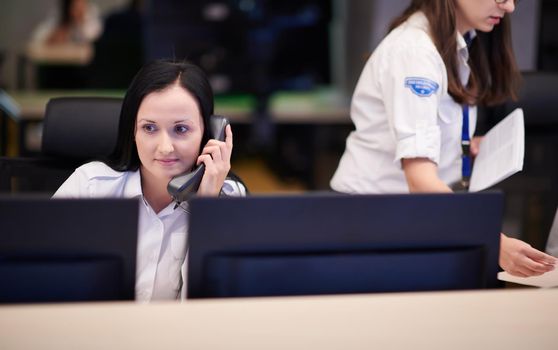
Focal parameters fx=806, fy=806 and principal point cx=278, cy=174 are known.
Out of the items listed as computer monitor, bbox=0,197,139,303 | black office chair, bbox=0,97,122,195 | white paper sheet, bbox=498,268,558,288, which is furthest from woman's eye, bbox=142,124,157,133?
white paper sheet, bbox=498,268,558,288

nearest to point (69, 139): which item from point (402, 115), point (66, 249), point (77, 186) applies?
point (77, 186)

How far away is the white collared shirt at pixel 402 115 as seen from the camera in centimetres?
197

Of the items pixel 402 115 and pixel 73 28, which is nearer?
pixel 402 115

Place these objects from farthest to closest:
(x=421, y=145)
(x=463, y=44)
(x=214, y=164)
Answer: (x=463, y=44) → (x=421, y=145) → (x=214, y=164)

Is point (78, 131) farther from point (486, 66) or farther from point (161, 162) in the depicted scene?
point (486, 66)

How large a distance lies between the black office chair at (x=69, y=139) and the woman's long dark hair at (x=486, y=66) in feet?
2.69

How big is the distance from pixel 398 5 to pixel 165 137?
2.73 meters

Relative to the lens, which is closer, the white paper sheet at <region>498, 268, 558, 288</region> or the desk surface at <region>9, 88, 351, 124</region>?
the white paper sheet at <region>498, 268, 558, 288</region>

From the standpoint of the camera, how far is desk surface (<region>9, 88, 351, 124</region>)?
14.8ft

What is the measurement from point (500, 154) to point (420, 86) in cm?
26

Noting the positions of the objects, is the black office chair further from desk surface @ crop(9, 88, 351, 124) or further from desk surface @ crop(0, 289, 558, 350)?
desk surface @ crop(9, 88, 351, 124)

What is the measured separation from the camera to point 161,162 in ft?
5.68

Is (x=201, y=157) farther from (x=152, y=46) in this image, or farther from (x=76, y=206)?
(x=152, y=46)

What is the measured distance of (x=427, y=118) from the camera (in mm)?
1979
